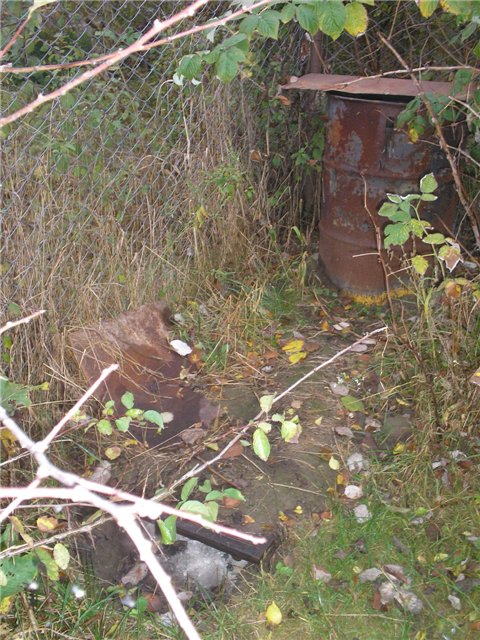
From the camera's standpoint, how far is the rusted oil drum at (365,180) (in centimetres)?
355

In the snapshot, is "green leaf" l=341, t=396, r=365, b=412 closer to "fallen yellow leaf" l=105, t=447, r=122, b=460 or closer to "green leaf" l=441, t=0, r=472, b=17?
"fallen yellow leaf" l=105, t=447, r=122, b=460

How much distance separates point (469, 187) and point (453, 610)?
2801mm

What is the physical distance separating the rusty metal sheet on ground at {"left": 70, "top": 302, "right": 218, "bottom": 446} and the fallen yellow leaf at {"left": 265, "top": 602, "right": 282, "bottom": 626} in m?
0.92

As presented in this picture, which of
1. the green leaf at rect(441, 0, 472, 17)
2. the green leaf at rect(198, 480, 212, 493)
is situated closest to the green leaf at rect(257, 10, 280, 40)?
the green leaf at rect(441, 0, 472, 17)

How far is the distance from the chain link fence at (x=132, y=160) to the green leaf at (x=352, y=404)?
1.09 meters

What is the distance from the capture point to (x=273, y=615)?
2076 millimetres

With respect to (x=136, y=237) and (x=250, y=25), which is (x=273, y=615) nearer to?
(x=250, y=25)

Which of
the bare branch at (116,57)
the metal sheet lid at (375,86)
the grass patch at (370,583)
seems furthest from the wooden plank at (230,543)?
the metal sheet lid at (375,86)

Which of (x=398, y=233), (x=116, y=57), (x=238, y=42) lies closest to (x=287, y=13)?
(x=238, y=42)

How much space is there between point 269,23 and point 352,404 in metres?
1.64

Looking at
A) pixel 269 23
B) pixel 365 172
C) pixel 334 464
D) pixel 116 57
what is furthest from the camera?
pixel 365 172

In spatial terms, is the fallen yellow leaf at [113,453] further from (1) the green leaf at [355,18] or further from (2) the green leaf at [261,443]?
(1) the green leaf at [355,18]

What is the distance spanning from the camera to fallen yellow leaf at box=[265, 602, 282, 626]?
6.79 ft

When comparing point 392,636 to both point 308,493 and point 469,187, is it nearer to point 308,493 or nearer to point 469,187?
point 308,493
